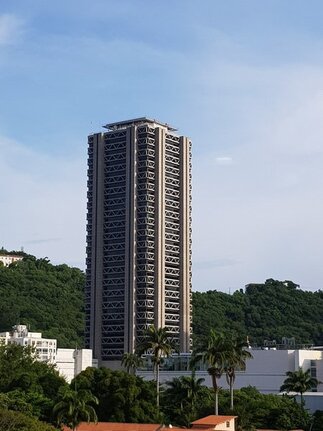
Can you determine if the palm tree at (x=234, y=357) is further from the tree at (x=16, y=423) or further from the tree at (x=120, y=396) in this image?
the tree at (x=16, y=423)

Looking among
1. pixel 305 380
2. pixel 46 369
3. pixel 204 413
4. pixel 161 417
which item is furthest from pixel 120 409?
pixel 305 380

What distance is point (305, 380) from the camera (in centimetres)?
14162

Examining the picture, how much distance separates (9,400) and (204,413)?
33.5m

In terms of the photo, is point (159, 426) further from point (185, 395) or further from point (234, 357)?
point (234, 357)

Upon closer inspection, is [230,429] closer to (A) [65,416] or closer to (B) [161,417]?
(B) [161,417]

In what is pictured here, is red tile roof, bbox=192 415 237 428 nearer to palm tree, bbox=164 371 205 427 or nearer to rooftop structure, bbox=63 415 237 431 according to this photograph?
rooftop structure, bbox=63 415 237 431

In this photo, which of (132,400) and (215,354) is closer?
(132,400)

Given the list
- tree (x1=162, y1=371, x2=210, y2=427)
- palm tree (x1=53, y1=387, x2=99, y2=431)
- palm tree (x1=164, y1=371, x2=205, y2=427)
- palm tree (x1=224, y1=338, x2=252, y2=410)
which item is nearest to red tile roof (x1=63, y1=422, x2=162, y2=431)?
palm tree (x1=53, y1=387, x2=99, y2=431)

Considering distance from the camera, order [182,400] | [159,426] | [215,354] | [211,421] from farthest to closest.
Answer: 1. [182,400]
2. [215,354]
3. [159,426]
4. [211,421]

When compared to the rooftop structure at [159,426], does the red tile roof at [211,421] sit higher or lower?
higher

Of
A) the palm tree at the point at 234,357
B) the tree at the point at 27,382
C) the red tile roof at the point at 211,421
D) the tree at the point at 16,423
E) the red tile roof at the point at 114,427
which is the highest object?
the palm tree at the point at 234,357

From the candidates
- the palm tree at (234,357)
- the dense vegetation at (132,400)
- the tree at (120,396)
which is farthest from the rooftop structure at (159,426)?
the palm tree at (234,357)

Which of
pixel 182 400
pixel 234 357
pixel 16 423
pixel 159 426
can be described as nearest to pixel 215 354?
pixel 234 357

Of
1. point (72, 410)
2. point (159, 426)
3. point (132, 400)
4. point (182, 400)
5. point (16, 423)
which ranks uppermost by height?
point (72, 410)
